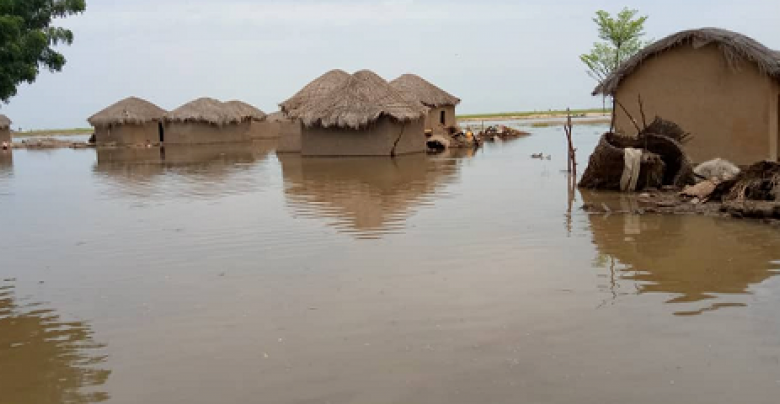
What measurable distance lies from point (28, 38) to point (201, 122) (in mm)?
27120

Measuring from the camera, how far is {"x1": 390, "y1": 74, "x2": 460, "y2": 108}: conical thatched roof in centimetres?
3041

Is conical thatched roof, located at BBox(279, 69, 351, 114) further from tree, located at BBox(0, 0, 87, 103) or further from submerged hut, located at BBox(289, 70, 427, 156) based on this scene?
tree, located at BBox(0, 0, 87, 103)

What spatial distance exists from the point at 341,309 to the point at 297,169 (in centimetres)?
1325

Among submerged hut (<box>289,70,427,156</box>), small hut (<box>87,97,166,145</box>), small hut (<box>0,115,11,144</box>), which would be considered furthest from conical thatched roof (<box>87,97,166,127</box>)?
submerged hut (<box>289,70,427,156</box>)

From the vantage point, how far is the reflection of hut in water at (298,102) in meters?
25.0

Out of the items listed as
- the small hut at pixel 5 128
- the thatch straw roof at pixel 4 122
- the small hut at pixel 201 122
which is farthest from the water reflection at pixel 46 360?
the small hut at pixel 5 128

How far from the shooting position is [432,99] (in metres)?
30.6

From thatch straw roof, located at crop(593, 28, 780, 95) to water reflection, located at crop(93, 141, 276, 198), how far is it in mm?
7715

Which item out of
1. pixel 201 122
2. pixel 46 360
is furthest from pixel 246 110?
pixel 46 360

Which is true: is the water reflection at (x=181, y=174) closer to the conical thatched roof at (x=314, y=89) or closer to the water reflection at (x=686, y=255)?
the conical thatched roof at (x=314, y=89)

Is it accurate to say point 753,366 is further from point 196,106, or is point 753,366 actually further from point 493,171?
point 196,106

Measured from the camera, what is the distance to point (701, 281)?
19.7ft

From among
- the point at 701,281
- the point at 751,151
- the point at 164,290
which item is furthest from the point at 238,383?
the point at 751,151

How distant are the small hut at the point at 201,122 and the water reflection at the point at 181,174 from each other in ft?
31.2
